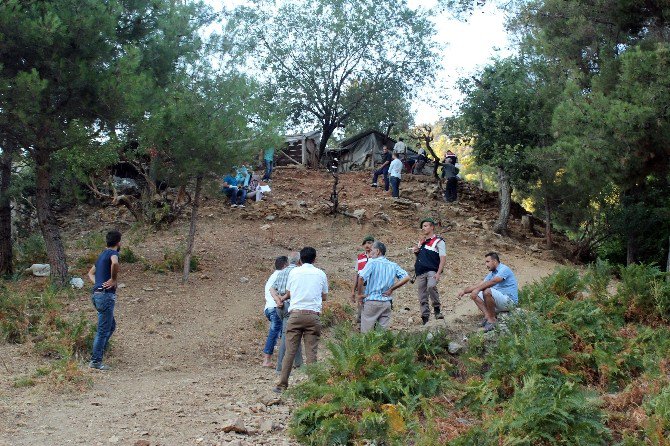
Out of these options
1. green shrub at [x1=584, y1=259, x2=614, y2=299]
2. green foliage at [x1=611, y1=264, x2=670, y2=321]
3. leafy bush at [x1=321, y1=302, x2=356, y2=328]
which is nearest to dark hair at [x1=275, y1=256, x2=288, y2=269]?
leafy bush at [x1=321, y1=302, x2=356, y2=328]

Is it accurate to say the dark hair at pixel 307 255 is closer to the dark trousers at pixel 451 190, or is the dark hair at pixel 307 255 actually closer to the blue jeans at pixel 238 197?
the blue jeans at pixel 238 197

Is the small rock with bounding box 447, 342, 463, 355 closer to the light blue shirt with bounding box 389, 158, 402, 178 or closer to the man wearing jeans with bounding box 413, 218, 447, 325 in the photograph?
the man wearing jeans with bounding box 413, 218, 447, 325

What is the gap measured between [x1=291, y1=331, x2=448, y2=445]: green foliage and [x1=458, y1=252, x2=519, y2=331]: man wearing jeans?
1.42 m

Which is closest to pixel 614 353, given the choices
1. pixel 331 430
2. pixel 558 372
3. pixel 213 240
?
pixel 558 372

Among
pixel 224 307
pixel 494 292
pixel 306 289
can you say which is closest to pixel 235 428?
pixel 306 289

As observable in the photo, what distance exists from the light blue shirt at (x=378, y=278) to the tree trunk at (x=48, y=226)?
665 cm

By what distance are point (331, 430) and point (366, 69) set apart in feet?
79.7

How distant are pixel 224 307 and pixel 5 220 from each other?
5.39 meters

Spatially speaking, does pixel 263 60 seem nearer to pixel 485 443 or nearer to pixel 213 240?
pixel 213 240

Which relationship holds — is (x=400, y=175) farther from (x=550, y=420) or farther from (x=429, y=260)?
(x=550, y=420)

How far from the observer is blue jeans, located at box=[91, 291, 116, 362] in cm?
881

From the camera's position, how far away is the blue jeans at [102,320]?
8812 millimetres

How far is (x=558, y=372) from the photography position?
25.5 feet

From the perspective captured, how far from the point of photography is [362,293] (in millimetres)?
9367
